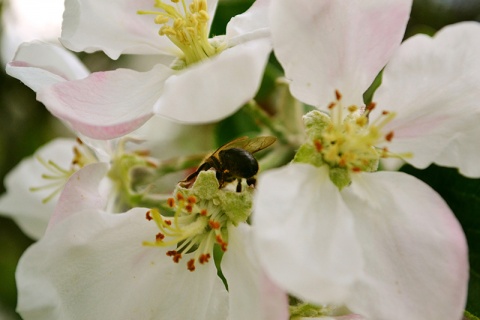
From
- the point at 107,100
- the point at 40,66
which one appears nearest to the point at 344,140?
the point at 107,100

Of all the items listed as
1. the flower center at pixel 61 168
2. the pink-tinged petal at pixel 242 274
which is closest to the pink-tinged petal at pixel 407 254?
the pink-tinged petal at pixel 242 274

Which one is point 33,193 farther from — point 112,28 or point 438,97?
point 438,97

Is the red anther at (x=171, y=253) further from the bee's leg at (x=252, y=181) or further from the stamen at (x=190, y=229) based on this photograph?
the bee's leg at (x=252, y=181)

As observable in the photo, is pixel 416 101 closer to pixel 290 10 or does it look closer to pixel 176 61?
pixel 290 10

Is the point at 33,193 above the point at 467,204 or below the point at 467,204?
below

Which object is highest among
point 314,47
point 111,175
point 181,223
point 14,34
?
point 314,47

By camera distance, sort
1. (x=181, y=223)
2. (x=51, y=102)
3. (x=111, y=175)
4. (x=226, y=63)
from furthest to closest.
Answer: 1. (x=111, y=175)
2. (x=181, y=223)
3. (x=51, y=102)
4. (x=226, y=63)

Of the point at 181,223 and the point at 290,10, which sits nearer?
the point at 290,10

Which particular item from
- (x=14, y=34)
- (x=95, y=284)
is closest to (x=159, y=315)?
(x=95, y=284)
